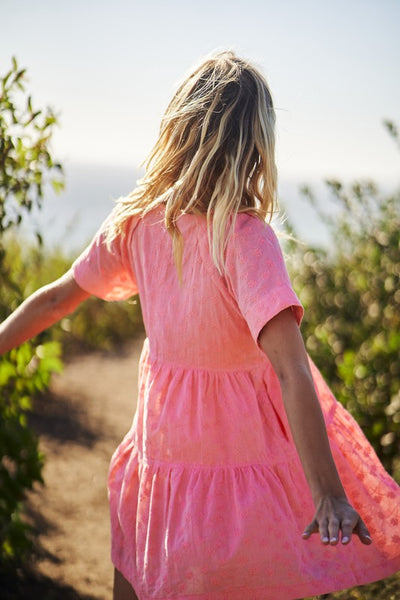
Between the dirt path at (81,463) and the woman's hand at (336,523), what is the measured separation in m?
1.92

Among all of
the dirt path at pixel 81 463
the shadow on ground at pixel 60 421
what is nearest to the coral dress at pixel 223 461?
the dirt path at pixel 81 463

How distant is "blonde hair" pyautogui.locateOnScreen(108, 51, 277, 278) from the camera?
168cm

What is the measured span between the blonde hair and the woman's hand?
0.57m

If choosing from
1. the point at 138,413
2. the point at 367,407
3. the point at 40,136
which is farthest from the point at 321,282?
the point at 138,413

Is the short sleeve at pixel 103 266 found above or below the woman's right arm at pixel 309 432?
above

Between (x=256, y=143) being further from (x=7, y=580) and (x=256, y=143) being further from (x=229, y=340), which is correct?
(x=7, y=580)

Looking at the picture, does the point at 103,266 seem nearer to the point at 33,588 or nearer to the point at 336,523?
the point at 336,523

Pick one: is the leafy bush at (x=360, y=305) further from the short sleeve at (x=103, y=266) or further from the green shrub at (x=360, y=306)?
→ the short sleeve at (x=103, y=266)

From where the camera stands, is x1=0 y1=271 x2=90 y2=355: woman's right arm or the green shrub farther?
the green shrub

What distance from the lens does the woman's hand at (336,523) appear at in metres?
1.31

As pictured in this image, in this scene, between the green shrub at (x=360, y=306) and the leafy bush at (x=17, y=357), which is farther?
the green shrub at (x=360, y=306)

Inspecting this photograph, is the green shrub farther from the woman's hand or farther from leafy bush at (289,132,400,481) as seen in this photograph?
the woman's hand

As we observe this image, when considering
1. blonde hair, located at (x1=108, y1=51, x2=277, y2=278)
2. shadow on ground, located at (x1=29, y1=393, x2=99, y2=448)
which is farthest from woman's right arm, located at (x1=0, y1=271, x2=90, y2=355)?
shadow on ground, located at (x1=29, y1=393, x2=99, y2=448)

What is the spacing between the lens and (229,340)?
1.73 m
